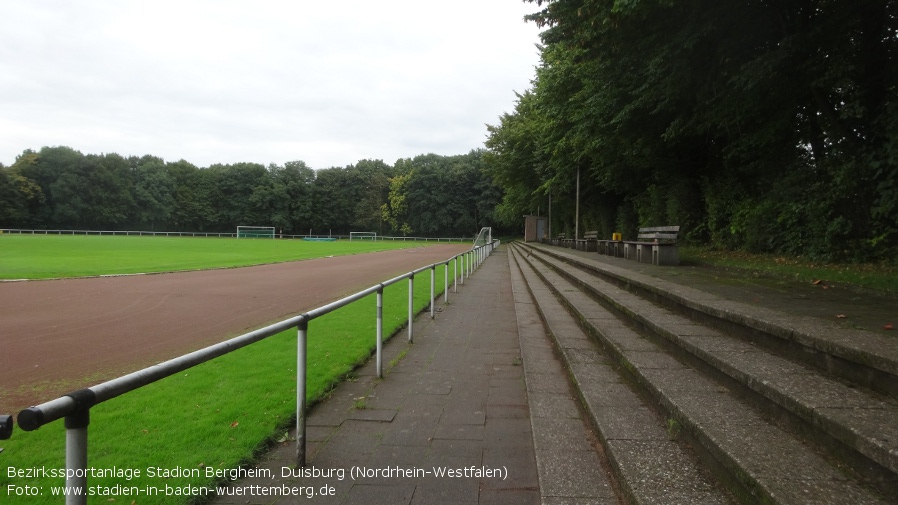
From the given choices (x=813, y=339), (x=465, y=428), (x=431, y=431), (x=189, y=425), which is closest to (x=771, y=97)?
(x=813, y=339)

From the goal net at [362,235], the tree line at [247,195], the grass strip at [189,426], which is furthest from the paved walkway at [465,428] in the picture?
the goal net at [362,235]

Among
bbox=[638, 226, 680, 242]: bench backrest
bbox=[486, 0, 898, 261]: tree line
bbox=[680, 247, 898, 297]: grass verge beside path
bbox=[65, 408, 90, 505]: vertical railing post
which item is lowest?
bbox=[65, 408, 90, 505]: vertical railing post

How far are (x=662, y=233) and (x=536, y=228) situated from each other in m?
30.4

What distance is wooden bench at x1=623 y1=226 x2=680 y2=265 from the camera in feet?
34.7

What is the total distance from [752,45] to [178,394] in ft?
34.0

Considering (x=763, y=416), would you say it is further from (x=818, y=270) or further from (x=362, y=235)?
(x=362, y=235)

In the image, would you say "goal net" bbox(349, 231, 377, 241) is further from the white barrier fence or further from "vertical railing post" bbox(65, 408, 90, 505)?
"vertical railing post" bbox(65, 408, 90, 505)

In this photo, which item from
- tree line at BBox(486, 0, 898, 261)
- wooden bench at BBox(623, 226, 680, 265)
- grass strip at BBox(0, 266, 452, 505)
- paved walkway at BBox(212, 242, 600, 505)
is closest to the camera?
paved walkway at BBox(212, 242, 600, 505)

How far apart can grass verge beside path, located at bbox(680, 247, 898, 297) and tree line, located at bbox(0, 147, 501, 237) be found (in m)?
62.2

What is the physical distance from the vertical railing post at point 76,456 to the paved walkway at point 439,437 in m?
1.24

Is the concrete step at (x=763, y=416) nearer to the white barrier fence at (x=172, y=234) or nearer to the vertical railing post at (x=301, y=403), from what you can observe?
the vertical railing post at (x=301, y=403)

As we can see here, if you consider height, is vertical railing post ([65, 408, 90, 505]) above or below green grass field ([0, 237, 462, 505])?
above

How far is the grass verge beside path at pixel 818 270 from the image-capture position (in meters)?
6.25

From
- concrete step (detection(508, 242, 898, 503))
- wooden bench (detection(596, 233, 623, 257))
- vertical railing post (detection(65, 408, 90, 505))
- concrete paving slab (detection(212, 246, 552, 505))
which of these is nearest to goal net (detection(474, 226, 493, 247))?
wooden bench (detection(596, 233, 623, 257))
